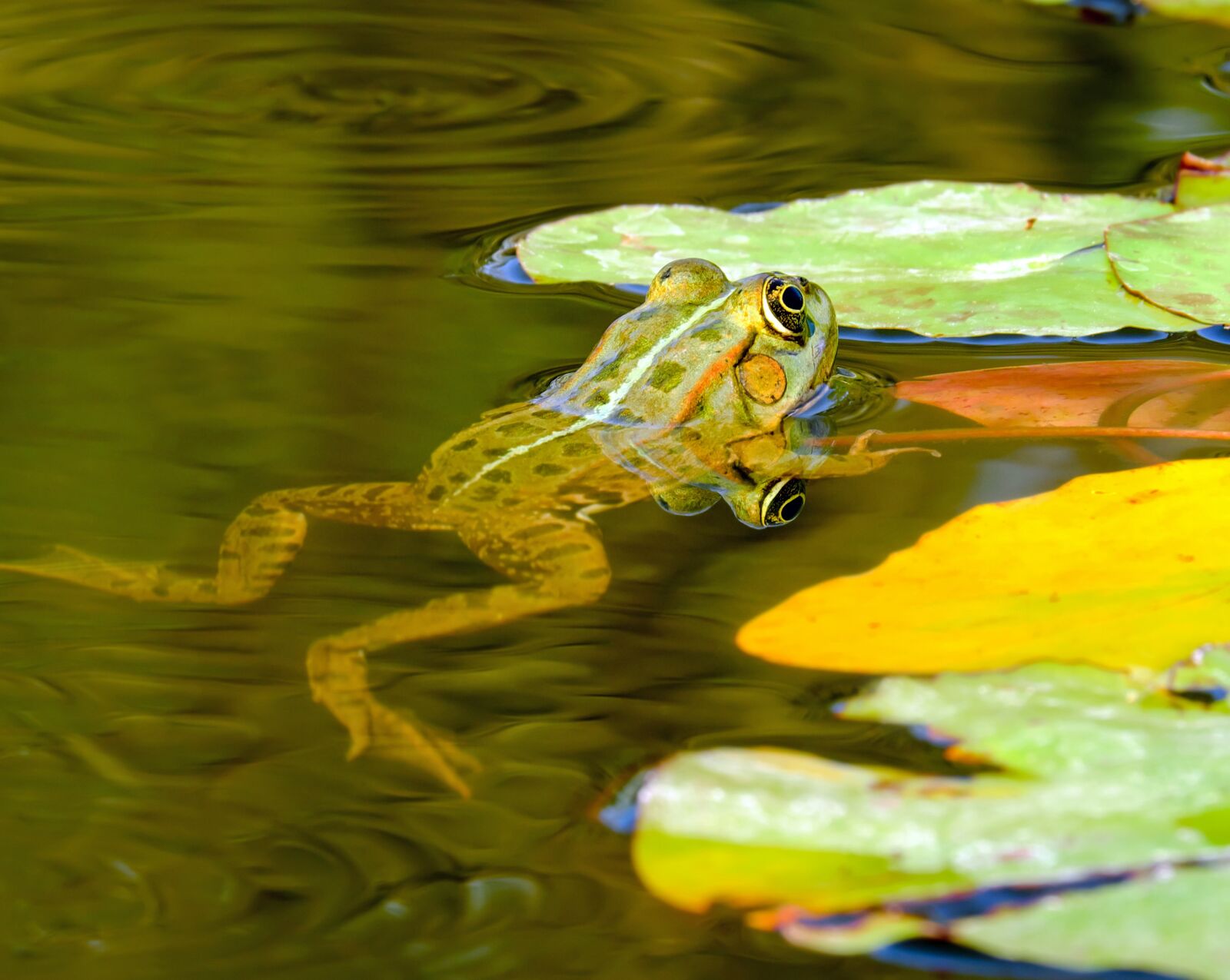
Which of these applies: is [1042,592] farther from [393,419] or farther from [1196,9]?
[1196,9]

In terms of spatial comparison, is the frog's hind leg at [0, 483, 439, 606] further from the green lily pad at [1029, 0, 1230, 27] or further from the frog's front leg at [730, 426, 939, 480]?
the green lily pad at [1029, 0, 1230, 27]

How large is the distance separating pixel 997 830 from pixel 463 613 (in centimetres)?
102

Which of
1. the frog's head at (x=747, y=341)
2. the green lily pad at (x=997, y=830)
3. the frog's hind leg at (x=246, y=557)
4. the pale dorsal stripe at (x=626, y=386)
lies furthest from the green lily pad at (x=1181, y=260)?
the frog's hind leg at (x=246, y=557)

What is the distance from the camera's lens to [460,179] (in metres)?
4.25

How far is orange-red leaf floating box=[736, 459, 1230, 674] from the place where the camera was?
181 centimetres

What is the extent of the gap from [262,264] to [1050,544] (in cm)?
235

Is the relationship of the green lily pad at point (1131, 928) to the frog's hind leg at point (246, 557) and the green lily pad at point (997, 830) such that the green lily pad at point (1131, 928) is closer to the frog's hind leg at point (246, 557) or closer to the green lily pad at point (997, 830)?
the green lily pad at point (997, 830)

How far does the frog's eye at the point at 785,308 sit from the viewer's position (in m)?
2.90

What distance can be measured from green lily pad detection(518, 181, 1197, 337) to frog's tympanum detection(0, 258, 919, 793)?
249mm

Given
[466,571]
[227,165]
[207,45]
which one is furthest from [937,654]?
[207,45]

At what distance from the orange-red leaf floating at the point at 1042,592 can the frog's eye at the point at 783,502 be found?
0.39 m

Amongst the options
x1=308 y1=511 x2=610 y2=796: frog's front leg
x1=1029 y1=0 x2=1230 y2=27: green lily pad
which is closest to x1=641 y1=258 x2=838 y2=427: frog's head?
x1=308 y1=511 x2=610 y2=796: frog's front leg

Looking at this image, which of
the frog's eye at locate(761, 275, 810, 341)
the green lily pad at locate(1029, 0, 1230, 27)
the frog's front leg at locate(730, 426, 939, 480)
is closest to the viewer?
the frog's front leg at locate(730, 426, 939, 480)

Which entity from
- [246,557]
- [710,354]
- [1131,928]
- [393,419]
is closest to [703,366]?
[710,354]
